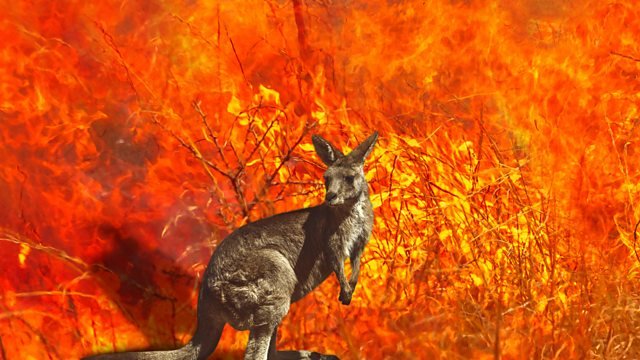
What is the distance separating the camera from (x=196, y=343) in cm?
627

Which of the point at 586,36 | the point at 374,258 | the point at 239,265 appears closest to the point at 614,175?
the point at 586,36

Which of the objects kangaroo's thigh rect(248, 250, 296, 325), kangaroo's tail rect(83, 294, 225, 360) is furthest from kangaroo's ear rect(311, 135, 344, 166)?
kangaroo's tail rect(83, 294, 225, 360)

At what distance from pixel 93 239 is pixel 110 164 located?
62 centimetres

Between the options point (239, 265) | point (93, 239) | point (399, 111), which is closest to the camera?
point (239, 265)

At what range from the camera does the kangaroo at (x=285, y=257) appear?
5.95 meters

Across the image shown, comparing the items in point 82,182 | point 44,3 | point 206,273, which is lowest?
point 206,273

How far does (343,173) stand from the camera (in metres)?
5.96

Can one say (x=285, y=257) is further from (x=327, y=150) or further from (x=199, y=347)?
(x=199, y=347)

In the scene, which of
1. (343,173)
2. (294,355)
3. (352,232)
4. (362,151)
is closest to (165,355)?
(294,355)

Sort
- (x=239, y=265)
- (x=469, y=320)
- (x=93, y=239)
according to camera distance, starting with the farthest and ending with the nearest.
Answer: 1. (x=93, y=239)
2. (x=469, y=320)
3. (x=239, y=265)

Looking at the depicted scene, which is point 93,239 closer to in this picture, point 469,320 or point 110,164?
point 110,164

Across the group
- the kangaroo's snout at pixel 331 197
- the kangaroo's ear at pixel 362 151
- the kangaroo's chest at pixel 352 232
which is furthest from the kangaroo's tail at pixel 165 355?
the kangaroo's ear at pixel 362 151

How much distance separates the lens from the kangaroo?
5945mm

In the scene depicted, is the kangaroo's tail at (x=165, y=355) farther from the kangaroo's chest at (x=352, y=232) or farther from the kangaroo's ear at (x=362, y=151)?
the kangaroo's ear at (x=362, y=151)
